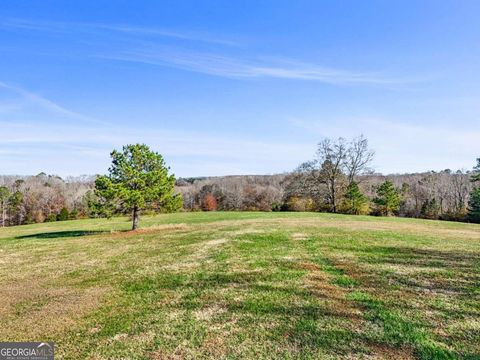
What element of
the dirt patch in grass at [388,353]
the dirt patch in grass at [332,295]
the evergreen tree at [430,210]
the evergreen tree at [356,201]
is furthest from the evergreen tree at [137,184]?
the evergreen tree at [430,210]

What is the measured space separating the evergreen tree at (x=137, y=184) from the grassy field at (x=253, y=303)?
6.21 metres

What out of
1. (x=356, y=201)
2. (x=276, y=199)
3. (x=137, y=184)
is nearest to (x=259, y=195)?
(x=276, y=199)

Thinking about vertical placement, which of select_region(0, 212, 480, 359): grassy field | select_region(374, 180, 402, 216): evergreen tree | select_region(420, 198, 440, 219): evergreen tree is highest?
select_region(374, 180, 402, 216): evergreen tree

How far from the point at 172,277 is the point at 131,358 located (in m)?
4.35

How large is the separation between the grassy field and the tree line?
281 inches

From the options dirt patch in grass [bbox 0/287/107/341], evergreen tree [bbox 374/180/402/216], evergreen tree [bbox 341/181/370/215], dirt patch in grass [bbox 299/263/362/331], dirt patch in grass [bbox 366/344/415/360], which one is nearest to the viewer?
dirt patch in grass [bbox 366/344/415/360]

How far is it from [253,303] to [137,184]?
14.8 metres

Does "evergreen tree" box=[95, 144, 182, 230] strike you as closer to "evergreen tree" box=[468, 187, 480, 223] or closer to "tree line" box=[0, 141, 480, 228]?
"tree line" box=[0, 141, 480, 228]

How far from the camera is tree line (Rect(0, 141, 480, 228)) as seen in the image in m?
19.2

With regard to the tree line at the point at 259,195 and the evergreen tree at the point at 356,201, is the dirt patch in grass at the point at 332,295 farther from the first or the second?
the evergreen tree at the point at 356,201

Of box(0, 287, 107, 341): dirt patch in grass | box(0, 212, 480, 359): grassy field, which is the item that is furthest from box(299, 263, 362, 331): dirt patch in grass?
box(0, 287, 107, 341): dirt patch in grass

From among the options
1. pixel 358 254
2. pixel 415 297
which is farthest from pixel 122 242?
pixel 415 297

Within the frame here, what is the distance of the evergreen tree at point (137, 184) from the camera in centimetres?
1823

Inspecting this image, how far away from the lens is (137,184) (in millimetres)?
19422
